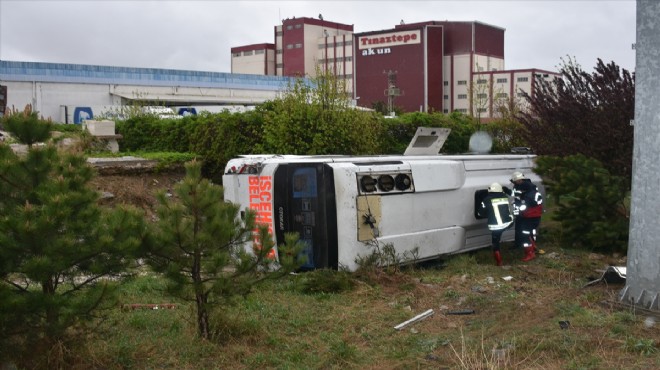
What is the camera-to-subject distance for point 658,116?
720cm

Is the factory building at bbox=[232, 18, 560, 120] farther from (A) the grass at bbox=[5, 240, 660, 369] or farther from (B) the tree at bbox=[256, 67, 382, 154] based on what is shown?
(A) the grass at bbox=[5, 240, 660, 369]

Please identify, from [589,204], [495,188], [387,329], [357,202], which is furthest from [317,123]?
[387,329]

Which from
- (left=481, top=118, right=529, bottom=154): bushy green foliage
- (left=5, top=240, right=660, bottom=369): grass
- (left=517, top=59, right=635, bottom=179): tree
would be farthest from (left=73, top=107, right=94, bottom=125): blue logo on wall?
(left=5, top=240, right=660, bottom=369): grass

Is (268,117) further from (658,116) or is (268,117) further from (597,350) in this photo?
(597,350)

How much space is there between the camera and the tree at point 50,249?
17.1ft

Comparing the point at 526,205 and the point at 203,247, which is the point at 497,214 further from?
the point at 203,247

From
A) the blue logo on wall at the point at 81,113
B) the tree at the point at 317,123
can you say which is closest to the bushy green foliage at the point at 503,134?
the tree at the point at 317,123

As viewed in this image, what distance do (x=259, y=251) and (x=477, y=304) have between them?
2802 mm

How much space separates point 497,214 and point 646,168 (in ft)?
11.6

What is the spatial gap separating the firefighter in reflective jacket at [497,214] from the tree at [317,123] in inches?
245

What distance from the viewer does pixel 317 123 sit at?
16.6 metres

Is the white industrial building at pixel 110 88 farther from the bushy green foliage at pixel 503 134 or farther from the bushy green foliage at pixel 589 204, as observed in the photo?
the bushy green foliage at pixel 589 204

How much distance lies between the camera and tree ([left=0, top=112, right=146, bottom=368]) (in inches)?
205

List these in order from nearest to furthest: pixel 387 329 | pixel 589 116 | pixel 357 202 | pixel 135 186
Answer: pixel 387 329 → pixel 357 202 → pixel 589 116 → pixel 135 186
